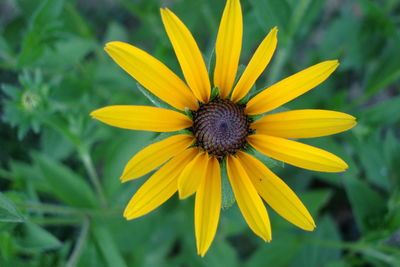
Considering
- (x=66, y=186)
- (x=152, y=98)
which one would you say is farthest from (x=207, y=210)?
(x=66, y=186)

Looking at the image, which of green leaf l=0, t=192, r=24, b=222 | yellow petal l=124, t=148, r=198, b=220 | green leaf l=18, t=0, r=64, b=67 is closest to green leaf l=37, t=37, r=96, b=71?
green leaf l=18, t=0, r=64, b=67

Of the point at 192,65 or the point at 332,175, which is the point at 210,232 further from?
the point at 332,175

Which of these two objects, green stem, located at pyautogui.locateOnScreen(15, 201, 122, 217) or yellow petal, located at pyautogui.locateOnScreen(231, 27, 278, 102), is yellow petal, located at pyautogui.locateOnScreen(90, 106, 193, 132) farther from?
green stem, located at pyautogui.locateOnScreen(15, 201, 122, 217)

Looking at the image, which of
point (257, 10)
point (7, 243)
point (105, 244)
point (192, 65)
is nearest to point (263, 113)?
point (192, 65)

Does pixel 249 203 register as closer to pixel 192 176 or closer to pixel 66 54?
pixel 192 176

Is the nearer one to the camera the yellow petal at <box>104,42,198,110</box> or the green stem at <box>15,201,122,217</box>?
the yellow petal at <box>104,42,198,110</box>

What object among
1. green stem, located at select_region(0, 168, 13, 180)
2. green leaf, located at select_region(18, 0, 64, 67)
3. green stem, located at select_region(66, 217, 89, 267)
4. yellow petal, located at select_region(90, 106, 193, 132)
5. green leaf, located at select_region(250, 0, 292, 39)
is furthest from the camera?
green stem, located at select_region(0, 168, 13, 180)

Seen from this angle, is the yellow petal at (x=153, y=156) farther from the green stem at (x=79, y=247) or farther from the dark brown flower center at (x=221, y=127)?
the green stem at (x=79, y=247)
